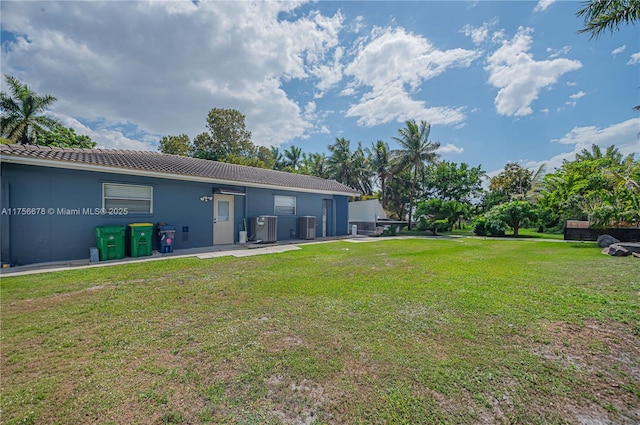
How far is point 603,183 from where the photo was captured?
15.7 metres

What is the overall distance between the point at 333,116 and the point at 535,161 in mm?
27304

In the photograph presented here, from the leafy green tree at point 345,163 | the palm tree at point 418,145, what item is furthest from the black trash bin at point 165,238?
the leafy green tree at point 345,163

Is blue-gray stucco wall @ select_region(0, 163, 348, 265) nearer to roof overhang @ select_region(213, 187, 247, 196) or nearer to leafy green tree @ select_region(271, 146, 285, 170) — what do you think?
roof overhang @ select_region(213, 187, 247, 196)

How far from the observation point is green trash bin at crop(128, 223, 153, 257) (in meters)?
7.69

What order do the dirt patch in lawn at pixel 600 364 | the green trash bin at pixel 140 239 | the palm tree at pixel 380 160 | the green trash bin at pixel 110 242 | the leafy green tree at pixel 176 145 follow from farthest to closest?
the palm tree at pixel 380 160 → the leafy green tree at pixel 176 145 → the green trash bin at pixel 140 239 → the green trash bin at pixel 110 242 → the dirt patch in lawn at pixel 600 364

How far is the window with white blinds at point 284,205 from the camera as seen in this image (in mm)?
12398

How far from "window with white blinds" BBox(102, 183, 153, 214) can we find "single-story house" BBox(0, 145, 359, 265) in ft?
0.08

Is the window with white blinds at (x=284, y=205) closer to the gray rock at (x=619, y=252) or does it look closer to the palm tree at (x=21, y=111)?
the gray rock at (x=619, y=252)

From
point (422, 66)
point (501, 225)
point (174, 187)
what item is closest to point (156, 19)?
point (174, 187)

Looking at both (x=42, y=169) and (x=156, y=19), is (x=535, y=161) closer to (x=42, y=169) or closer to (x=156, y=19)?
(x=156, y=19)

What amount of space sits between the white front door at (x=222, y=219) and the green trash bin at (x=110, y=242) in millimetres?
3279

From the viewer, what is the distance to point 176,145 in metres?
27.5

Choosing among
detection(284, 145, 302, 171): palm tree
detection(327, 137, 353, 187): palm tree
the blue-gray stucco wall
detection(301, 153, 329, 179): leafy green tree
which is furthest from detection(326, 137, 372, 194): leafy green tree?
the blue-gray stucco wall

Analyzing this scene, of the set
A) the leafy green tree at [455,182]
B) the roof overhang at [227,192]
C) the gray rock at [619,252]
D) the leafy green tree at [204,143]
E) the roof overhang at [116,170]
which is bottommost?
the gray rock at [619,252]
